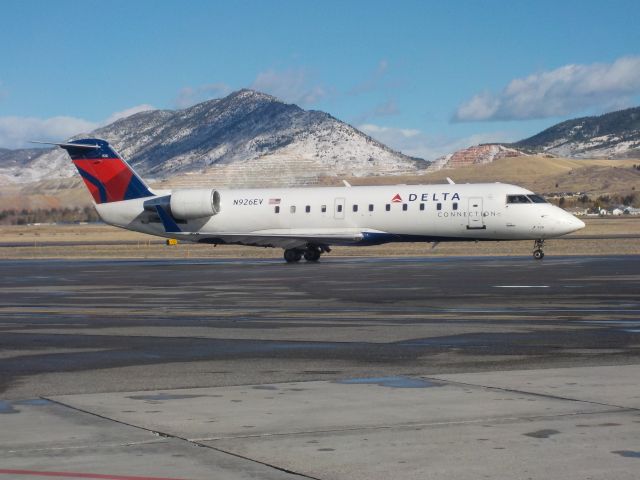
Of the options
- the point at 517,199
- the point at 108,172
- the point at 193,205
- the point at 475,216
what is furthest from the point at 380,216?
the point at 108,172

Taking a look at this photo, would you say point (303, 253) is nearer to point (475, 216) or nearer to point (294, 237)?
point (294, 237)

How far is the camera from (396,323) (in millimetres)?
19719

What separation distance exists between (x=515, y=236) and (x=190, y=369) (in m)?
33.0

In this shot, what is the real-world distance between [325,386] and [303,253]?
119ft

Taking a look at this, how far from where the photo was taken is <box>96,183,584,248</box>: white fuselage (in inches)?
1780

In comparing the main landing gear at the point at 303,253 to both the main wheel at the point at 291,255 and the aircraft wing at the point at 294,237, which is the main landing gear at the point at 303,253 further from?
the aircraft wing at the point at 294,237

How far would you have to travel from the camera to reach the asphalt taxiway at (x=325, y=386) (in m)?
8.47

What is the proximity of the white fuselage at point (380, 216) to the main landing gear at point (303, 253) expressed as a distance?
29.5 inches

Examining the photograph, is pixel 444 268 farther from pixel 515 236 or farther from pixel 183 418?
pixel 183 418

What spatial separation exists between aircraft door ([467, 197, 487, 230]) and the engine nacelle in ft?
37.2

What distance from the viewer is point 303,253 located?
159ft

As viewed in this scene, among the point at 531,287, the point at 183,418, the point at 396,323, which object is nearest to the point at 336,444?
the point at 183,418

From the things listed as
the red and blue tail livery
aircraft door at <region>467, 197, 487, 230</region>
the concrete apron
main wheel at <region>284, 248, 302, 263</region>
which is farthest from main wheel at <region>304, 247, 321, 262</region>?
the concrete apron

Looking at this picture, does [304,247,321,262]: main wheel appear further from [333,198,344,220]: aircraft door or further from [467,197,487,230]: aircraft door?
[467,197,487,230]: aircraft door
